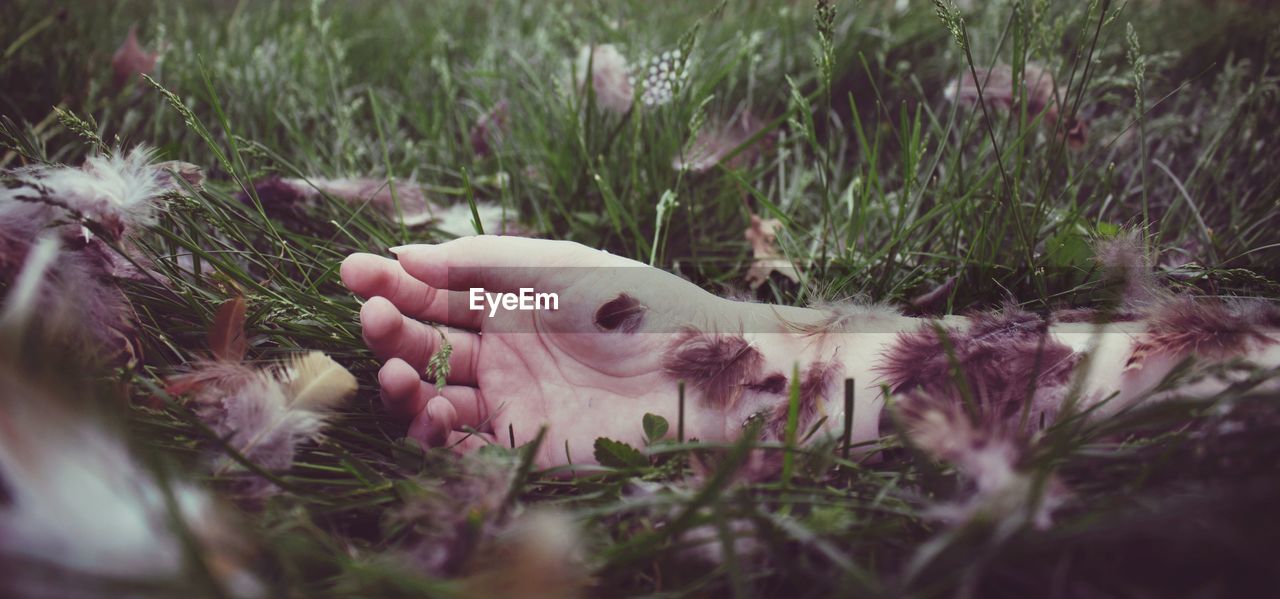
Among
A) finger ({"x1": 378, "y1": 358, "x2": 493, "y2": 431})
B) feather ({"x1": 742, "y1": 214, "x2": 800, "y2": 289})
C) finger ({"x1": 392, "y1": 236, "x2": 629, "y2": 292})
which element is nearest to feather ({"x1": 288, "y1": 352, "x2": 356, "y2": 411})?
finger ({"x1": 378, "y1": 358, "x2": 493, "y2": 431})

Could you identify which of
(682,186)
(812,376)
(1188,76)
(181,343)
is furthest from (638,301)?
(1188,76)

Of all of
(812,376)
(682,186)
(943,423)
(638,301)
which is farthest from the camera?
(682,186)

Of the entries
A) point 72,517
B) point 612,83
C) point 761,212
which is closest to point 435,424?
point 72,517

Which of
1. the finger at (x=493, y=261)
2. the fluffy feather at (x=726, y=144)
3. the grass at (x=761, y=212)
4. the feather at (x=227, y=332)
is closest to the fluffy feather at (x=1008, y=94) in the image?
the grass at (x=761, y=212)

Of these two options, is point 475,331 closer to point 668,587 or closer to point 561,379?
point 561,379

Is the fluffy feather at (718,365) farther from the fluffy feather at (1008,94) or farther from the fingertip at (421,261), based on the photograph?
the fluffy feather at (1008,94)

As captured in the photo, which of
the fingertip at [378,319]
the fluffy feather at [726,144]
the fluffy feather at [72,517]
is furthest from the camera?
the fluffy feather at [726,144]

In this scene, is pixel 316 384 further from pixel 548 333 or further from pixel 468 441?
pixel 548 333
